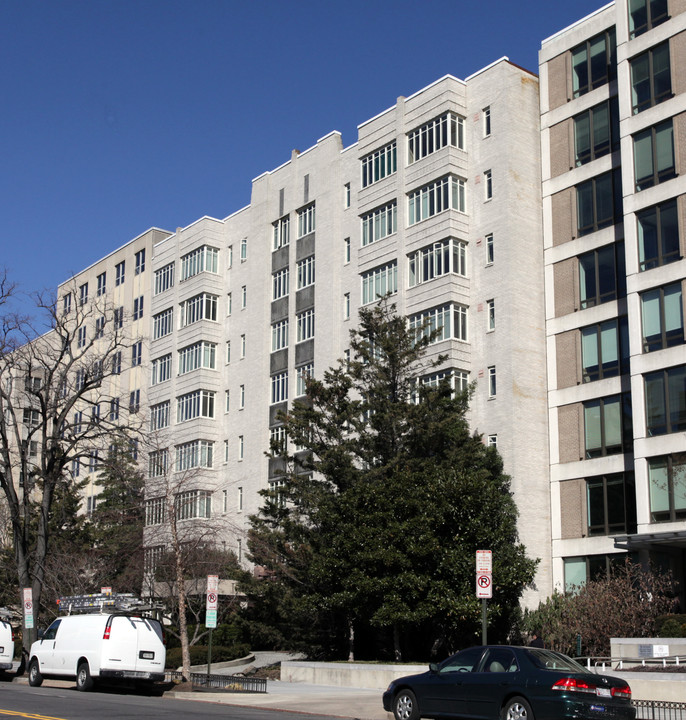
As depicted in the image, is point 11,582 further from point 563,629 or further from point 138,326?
point 563,629

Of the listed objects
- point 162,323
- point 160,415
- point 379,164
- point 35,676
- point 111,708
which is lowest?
point 35,676

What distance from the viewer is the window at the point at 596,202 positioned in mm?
40625

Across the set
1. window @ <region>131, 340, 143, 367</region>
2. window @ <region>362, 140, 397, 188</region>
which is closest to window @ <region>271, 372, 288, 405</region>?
window @ <region>362, 140, 397, 188</region>

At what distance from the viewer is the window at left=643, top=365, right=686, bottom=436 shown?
1390 inches

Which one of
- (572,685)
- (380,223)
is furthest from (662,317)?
(572,685)

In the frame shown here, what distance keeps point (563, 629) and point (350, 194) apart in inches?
1028

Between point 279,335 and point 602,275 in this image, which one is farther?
point 279,335

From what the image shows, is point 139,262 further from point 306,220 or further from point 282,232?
point 306,220

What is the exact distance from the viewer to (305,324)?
176 ft

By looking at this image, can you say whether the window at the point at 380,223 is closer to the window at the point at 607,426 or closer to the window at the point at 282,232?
the window at the point at 282,232

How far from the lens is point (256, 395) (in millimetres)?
56125

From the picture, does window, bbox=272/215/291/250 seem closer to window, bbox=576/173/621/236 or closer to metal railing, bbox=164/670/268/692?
window, bbox=576/173/621/236

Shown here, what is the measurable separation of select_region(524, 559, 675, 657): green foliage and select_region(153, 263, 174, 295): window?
119 ft

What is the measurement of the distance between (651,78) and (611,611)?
65.4 ft
